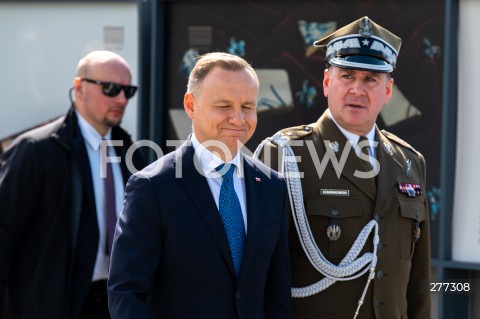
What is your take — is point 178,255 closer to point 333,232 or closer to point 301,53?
point 333,232

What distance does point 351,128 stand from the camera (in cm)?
370

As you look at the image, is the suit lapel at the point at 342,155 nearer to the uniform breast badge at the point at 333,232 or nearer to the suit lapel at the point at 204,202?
the uniform breast badge at the point at 333,232

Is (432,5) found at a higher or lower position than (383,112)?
higher

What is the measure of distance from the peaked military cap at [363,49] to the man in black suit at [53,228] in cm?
143

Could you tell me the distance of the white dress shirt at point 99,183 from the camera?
173 inches

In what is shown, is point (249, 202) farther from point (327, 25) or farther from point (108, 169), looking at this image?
point (327, 25)

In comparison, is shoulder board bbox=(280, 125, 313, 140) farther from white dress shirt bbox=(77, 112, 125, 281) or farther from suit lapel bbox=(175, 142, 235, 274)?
white dress shirt bbox=(77, 112, 125, 281)

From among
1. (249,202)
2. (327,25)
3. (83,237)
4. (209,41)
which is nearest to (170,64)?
(209,41)

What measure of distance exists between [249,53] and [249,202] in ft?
8.78

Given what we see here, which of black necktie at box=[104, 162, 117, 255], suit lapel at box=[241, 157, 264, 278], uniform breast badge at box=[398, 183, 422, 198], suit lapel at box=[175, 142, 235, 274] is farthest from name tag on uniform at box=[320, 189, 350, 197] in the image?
black necktie at box=[104, 162, 117, 255]

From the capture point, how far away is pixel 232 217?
308cm

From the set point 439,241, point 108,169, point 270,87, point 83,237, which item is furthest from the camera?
point 270,87

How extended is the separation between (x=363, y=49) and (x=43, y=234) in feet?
5.81

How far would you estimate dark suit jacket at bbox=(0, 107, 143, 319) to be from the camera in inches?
166
